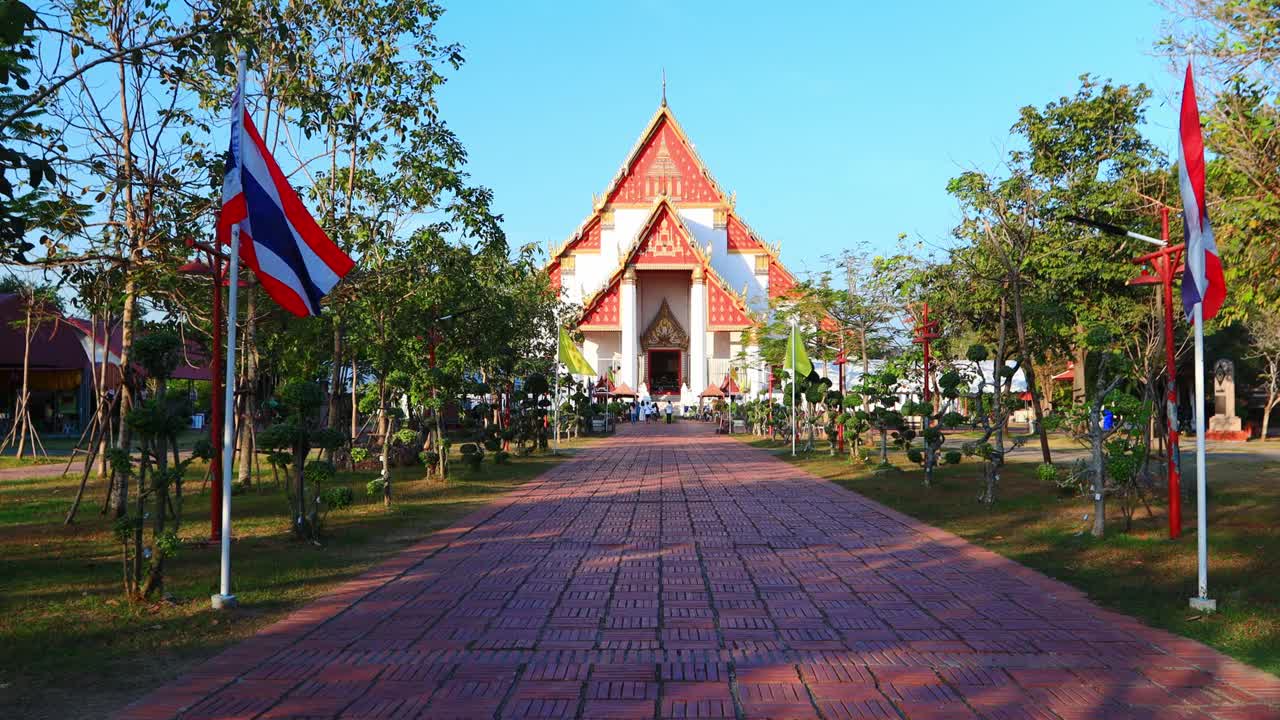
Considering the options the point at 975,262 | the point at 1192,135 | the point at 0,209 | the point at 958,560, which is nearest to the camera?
the point at 0,209

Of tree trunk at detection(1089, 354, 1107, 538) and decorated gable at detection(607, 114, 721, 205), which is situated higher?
decorated gable at detection(607, 114, 721, 205)

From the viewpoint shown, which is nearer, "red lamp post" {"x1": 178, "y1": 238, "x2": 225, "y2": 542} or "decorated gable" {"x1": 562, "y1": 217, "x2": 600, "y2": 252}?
"red lamp post" {"x1": 178, "y1": 238, "x2": 225, "y2": 542}

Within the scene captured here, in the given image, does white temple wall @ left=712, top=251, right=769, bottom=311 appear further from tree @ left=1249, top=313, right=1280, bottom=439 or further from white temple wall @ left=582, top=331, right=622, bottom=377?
tree @ left=1249, top=313, right=1280, bottom=439

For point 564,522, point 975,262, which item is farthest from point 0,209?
point 975,262

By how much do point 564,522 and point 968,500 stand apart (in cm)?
596

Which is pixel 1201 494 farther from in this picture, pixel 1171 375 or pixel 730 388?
pixel 730 388

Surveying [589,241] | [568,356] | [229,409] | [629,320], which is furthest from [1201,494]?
[589,241]

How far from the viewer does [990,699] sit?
209 inches

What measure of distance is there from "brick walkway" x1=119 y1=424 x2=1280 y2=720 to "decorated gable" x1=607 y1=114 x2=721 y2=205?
169 feet

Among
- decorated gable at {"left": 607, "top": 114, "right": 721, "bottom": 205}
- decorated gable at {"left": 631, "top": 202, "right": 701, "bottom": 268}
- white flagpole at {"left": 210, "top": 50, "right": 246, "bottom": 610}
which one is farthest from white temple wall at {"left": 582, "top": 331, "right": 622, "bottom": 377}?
white flagpole at {"left": 210, "top": 50, "right": 246, "bottom": 610}

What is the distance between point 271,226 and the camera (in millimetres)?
7836

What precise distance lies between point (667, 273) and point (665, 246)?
11.2 feet

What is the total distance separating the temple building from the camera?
5688cm

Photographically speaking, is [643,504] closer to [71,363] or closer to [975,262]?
[975,262]
